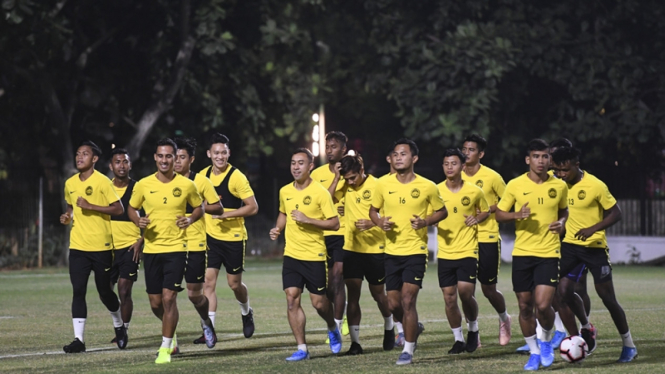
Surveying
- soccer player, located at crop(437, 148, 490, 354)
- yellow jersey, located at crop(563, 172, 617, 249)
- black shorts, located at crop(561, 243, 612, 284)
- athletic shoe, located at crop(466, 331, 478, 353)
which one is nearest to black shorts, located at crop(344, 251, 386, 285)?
soccer player, located at crop(437, 148, 490, 354)

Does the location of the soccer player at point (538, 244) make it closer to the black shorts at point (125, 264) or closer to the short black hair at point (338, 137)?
the short black hair at point (338, 137)

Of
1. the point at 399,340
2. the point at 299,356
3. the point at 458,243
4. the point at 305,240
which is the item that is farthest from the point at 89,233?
the point at 458,243

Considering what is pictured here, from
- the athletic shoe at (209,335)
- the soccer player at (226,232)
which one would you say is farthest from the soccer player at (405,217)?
the soccer player at (226,232)

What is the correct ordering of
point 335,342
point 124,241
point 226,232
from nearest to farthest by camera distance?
1. point 335,342
2. point 124,241
3. point 226,232

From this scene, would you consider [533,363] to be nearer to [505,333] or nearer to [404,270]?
[404,270]

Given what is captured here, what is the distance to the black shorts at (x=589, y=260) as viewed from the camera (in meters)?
12.3

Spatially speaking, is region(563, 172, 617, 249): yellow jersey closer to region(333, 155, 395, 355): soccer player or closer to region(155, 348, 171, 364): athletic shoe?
region(333, 155, 395, 355): soccer player

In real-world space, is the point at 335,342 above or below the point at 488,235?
below

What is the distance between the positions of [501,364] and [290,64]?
2908 cm

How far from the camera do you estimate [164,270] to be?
12.5m

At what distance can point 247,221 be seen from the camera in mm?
39125

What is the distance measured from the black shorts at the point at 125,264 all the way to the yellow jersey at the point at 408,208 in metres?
3.66

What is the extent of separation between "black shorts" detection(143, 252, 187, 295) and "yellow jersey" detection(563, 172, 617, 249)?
13.7 feet

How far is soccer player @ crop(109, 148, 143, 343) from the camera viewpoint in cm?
1434
